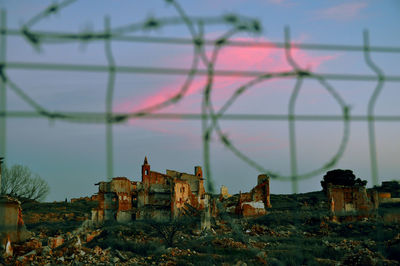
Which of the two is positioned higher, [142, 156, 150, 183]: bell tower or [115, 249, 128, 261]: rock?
[142, 156, 150, 183]: bell tower

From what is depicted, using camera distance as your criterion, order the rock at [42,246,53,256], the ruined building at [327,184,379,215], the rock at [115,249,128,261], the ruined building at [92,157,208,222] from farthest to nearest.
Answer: the ruined building at [92,157,208,222], the ruined building at [327,184,379,215], the rock at [115,249,128,261], the rock at [42,246,53,256]

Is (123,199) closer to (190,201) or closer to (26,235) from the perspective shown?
(190,201)

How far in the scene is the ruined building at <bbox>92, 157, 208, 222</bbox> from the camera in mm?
33812

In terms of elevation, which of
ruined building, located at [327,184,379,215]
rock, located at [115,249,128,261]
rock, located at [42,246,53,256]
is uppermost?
ruined building, located at [327,184,379,215]

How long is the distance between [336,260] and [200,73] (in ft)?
54.1

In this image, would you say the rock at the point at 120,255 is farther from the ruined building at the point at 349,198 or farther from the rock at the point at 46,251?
the ruined building at the point at 349,198

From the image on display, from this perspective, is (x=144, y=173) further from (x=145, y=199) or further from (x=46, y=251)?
(x=46, y=251)

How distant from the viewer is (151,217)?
33.3 metres

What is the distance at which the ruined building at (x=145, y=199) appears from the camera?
33812 millimetres

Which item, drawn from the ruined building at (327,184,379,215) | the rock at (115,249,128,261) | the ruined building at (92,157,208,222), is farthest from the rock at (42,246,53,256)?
the ruined building at (327,184,379,215)

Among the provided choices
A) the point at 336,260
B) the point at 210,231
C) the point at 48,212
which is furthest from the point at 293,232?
the point at 48,212

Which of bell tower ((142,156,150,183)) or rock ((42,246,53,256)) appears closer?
rock ((42,246,53,256))

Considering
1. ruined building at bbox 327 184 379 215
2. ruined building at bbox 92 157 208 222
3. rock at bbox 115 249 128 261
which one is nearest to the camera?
rock at bbox 115 249 128 261

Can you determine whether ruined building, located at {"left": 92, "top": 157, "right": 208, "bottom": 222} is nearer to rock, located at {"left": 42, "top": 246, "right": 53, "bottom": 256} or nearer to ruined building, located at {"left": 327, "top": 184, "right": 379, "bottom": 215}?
ruined building, located at {"left": 327, "top": 184, "right": 379, "bottom": 215}
